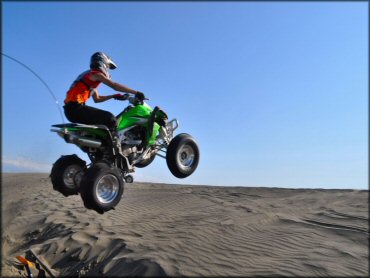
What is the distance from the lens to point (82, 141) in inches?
235

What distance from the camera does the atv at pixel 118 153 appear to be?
19.2 feet

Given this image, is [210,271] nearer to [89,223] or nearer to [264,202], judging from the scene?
[89,223]

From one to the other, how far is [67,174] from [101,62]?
1975 mm

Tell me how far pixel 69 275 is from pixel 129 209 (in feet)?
14.4

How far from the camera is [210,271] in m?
6.18

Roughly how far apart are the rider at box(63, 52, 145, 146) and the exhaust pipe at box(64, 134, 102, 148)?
0.99 feet

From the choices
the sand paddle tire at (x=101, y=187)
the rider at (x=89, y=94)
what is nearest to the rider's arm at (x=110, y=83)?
the rider at (x=89, y=94)

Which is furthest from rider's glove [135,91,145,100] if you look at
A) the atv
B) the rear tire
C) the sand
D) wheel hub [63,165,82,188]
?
the sand

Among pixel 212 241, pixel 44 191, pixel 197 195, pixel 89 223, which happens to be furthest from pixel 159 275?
pixel 44 191

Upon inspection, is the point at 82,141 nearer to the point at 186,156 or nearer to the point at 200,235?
the point at 186,156

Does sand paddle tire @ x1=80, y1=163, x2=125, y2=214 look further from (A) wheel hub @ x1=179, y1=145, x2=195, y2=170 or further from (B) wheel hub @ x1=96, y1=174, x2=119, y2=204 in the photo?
(A) wheel hub @ x1=179, y1=145, x2=195, y2=170

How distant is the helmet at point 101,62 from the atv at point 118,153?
731 millimetres

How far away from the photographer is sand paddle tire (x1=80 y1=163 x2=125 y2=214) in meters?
5.72

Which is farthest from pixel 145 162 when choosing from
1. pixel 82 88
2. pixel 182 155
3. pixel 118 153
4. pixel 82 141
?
pixel 82 88
